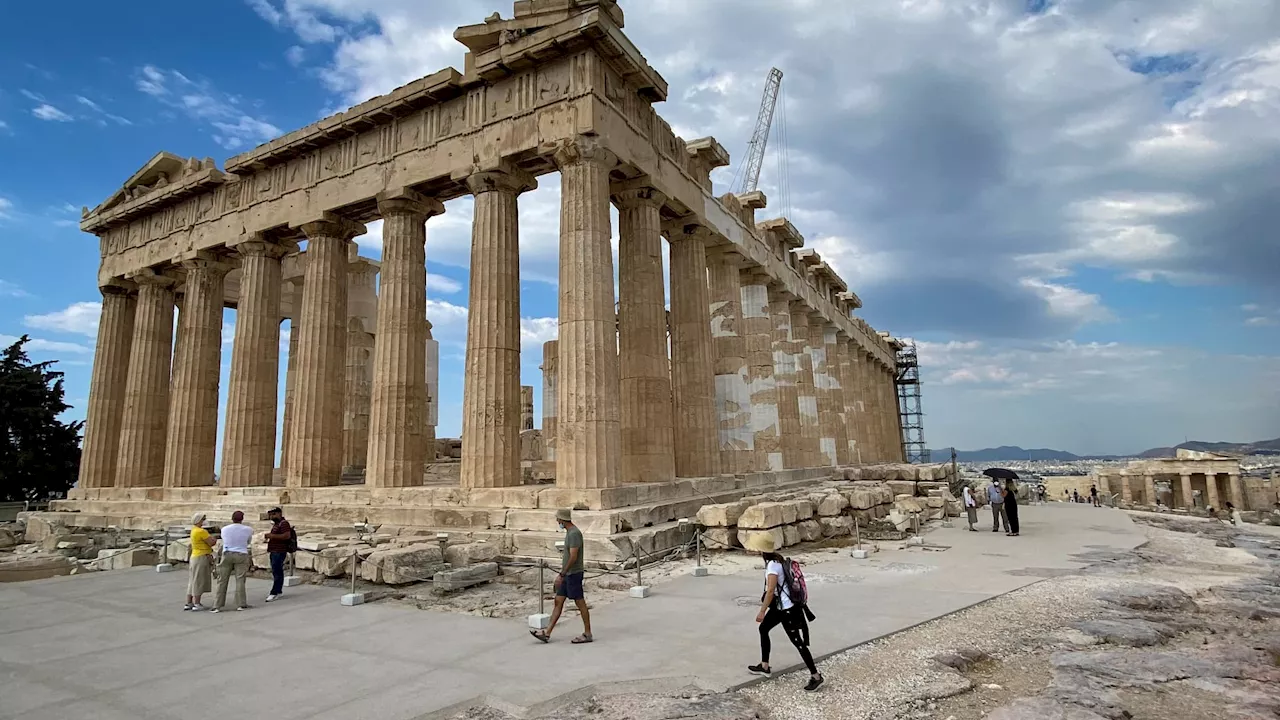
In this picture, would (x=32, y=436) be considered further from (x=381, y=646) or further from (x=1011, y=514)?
(x=1011, y=514)

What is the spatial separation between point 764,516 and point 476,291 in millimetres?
8399

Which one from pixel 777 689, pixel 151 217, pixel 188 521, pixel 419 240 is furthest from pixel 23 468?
pixel 777 689

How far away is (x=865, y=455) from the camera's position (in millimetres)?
37938

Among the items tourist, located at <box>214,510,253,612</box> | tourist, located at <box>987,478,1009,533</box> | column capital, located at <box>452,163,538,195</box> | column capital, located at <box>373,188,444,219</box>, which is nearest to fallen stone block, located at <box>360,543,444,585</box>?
tourist, located at <box>214,510,253,612</box>

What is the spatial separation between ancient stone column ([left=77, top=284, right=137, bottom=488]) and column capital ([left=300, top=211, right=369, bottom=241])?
12.5 m

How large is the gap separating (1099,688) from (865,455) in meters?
34.3

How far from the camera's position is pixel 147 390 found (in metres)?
24.2

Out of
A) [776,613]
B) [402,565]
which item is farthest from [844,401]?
[776,613]

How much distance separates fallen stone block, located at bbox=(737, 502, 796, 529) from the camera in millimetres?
12672

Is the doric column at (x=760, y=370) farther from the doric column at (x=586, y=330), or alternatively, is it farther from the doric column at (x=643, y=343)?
the doric column at (x=586, y=330)

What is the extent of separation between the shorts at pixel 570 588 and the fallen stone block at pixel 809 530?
7861mm

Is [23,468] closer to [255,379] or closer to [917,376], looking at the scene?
[255,379]

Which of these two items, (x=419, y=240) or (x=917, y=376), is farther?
(x=917, y=376)

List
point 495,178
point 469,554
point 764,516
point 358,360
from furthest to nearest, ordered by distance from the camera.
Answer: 1. point 358,360
2. point 495,178
3. point 764,516
4. point 469,554
